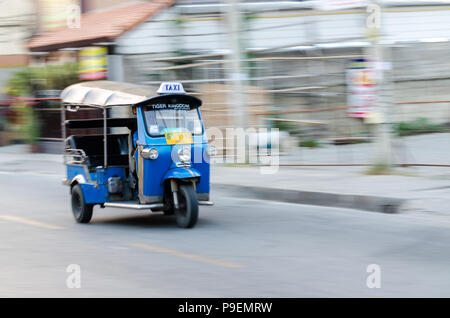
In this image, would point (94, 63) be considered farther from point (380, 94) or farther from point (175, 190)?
point (175, 190)

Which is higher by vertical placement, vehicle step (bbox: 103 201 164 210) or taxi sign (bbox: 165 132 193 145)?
taxi sign (bbox: 165 132 193 145)

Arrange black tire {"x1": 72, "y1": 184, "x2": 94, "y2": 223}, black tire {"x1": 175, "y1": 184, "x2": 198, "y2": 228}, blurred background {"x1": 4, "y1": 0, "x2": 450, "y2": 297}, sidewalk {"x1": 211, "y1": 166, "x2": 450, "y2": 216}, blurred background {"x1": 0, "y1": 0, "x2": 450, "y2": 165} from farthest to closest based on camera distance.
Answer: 1. blurred background {"x1": 0, "y1": 0, "x2": 450, "y2": 165}
2. sidewalk {"x1": 211, "y1": 166, "x2": 450, "y2": 216}
3. black tire {"x1": 72, "y1": 184, "x2": 94, "y2": 223}
4. black tire {"x1": 175, "y1": 184, "x2": 198, "y2": 228}
5. blurred background {"x1": 4, "y1": 0, "x2": 450, "y2": 297}

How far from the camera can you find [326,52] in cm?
2123

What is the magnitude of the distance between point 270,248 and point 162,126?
2.52 metres

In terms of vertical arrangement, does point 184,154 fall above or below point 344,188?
above

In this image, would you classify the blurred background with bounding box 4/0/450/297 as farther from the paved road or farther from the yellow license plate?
the yellow license plate

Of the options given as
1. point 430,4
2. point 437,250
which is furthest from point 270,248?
point 430,4

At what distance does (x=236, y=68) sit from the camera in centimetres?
1591

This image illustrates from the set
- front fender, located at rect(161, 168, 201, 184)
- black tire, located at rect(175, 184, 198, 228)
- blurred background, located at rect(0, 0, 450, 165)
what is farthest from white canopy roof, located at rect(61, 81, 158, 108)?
blurred background, located at rect(0, 0, 450, 165)

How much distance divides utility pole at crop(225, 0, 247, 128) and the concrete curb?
288 cm

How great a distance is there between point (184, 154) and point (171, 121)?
54 cm

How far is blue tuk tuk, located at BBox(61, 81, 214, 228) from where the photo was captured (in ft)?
30.4

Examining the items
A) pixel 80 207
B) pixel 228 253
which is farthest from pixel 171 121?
pixel 228 253
